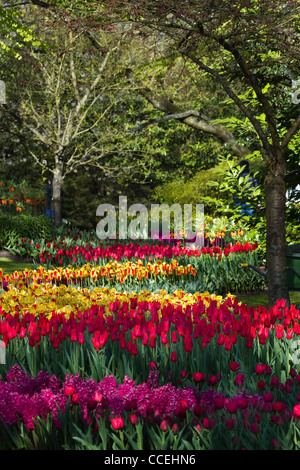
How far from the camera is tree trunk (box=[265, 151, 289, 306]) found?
5.39m

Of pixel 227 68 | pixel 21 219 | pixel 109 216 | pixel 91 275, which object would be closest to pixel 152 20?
pixel 227 68

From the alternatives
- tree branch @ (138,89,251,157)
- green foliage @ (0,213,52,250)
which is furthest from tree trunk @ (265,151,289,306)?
tree branch @ (138,89,251,157)

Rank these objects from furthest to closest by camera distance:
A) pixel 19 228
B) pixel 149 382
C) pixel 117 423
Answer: pixel 19 228 → pixel 149 382 → pixel 117 423

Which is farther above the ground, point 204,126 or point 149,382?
point 204,126

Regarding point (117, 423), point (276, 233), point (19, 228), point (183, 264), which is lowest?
point (117, 423)

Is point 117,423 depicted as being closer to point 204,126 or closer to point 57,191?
point 57,191

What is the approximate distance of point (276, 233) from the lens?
5.45 meters

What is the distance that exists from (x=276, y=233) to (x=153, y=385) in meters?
2.93

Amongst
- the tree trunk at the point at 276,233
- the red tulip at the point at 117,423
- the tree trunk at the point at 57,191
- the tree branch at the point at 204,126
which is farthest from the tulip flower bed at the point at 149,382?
the tree branch at the point at 204,126

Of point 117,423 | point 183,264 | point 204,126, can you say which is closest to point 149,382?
point 117,423

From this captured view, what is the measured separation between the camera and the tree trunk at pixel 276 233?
5.39 meters

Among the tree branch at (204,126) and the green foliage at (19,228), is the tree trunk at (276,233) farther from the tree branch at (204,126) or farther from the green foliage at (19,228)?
the tree branch at (204,126)

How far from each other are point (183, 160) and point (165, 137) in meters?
1.34

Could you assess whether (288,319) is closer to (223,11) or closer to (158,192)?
(223,11)
